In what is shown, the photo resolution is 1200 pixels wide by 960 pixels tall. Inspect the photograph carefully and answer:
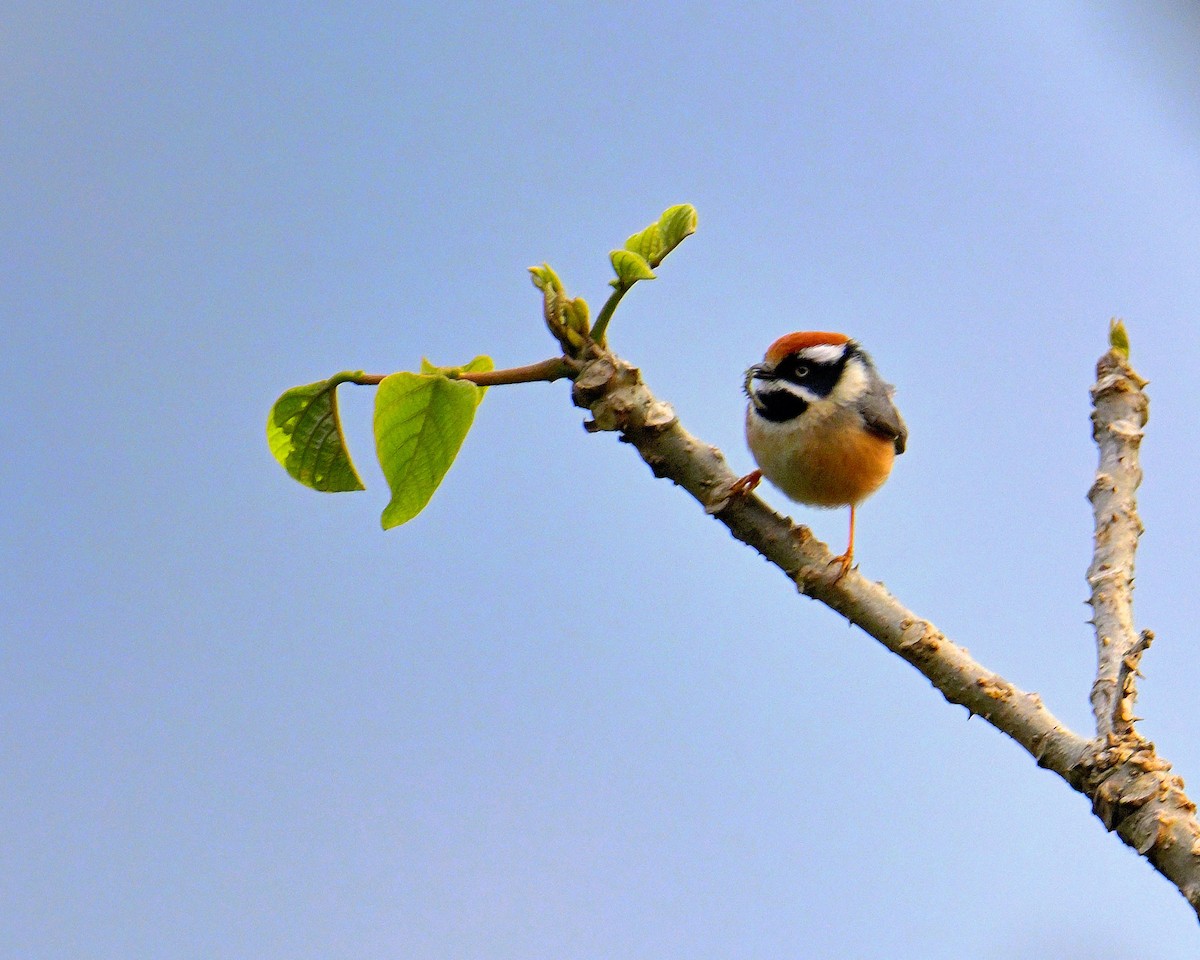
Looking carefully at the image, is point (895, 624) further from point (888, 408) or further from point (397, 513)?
point (888, 408)

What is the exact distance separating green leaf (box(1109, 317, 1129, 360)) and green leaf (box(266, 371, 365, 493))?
244 cm

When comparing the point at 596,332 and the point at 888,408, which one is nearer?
the point at 596,332

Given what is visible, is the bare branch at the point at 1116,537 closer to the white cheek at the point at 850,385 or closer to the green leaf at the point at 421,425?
the white cheek at the point at 850,385

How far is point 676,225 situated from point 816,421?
1.47 metres

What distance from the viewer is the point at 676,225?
7.79 ft

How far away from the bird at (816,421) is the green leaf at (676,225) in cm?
139

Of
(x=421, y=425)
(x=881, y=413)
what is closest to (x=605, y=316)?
(x=421, y=425)

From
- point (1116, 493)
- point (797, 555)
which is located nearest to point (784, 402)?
point (1116, 493)

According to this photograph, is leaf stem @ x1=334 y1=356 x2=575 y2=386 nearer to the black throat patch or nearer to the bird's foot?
the bird's foot

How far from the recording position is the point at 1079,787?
91.2 inches

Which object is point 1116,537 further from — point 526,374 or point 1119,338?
point 526,374

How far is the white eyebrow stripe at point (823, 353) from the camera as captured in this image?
3711mm

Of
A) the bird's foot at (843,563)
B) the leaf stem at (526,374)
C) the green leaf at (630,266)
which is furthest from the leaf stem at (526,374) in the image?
the bird's foot at (843,563)

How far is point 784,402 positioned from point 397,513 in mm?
1699
